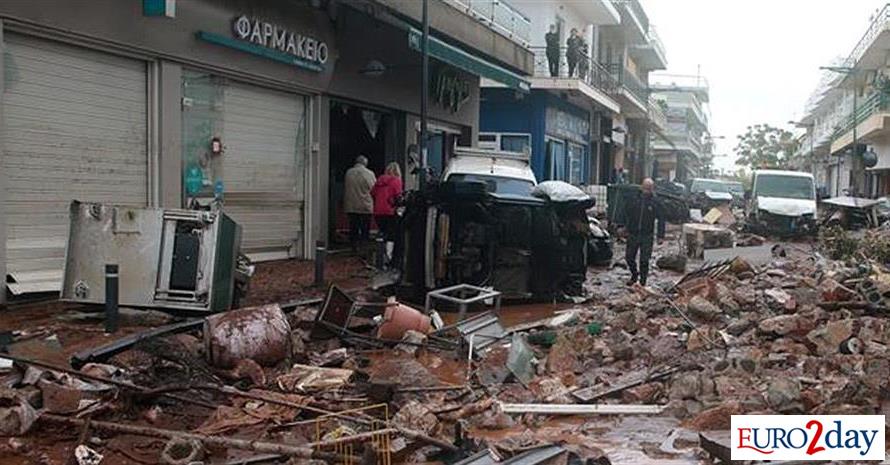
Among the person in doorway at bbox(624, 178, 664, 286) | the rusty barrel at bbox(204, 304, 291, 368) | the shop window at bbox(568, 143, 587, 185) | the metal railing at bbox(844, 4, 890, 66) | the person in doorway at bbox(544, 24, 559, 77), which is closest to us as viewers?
the rusty barrel at bbox(204, 304, 291, 368)

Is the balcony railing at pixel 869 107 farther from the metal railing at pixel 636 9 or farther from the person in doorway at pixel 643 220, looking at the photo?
the person in doorway at pixel 643 220

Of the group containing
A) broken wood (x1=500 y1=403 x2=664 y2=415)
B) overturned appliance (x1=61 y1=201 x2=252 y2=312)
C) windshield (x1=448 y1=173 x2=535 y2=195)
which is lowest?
broken wood (x1=500 y1=403 x2=664 y2=415)

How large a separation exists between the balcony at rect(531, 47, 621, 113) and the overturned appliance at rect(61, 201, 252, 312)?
69.0 ft

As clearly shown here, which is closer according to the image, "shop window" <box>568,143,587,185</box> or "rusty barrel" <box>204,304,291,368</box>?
"rusty barrel" <box>204,304,291,368</box>

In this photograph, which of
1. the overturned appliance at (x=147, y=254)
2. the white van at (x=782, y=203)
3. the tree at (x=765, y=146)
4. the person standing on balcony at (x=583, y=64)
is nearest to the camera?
the overturned appliance at (x=147, y=254)

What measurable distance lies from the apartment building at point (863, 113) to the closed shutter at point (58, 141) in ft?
115

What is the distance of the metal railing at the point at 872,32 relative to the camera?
3922cm

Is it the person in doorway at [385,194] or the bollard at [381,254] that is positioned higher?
the person in doorway at [385,194]

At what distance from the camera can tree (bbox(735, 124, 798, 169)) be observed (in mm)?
108875

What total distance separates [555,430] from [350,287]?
6.60 m

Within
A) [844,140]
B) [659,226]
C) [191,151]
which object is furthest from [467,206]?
[844,140]

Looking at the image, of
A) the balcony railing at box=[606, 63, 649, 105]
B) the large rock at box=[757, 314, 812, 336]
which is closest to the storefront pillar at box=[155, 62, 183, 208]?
the large rock at box=[757, 314, 812, 336]

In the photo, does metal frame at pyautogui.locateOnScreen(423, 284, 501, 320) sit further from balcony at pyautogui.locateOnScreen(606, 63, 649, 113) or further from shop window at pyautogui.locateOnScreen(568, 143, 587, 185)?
balcony at pyautogui.locateOnScreen(606, 63, 649, 113)

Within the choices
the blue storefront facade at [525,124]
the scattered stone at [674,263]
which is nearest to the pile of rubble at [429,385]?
the scattered stone at [674,263]
